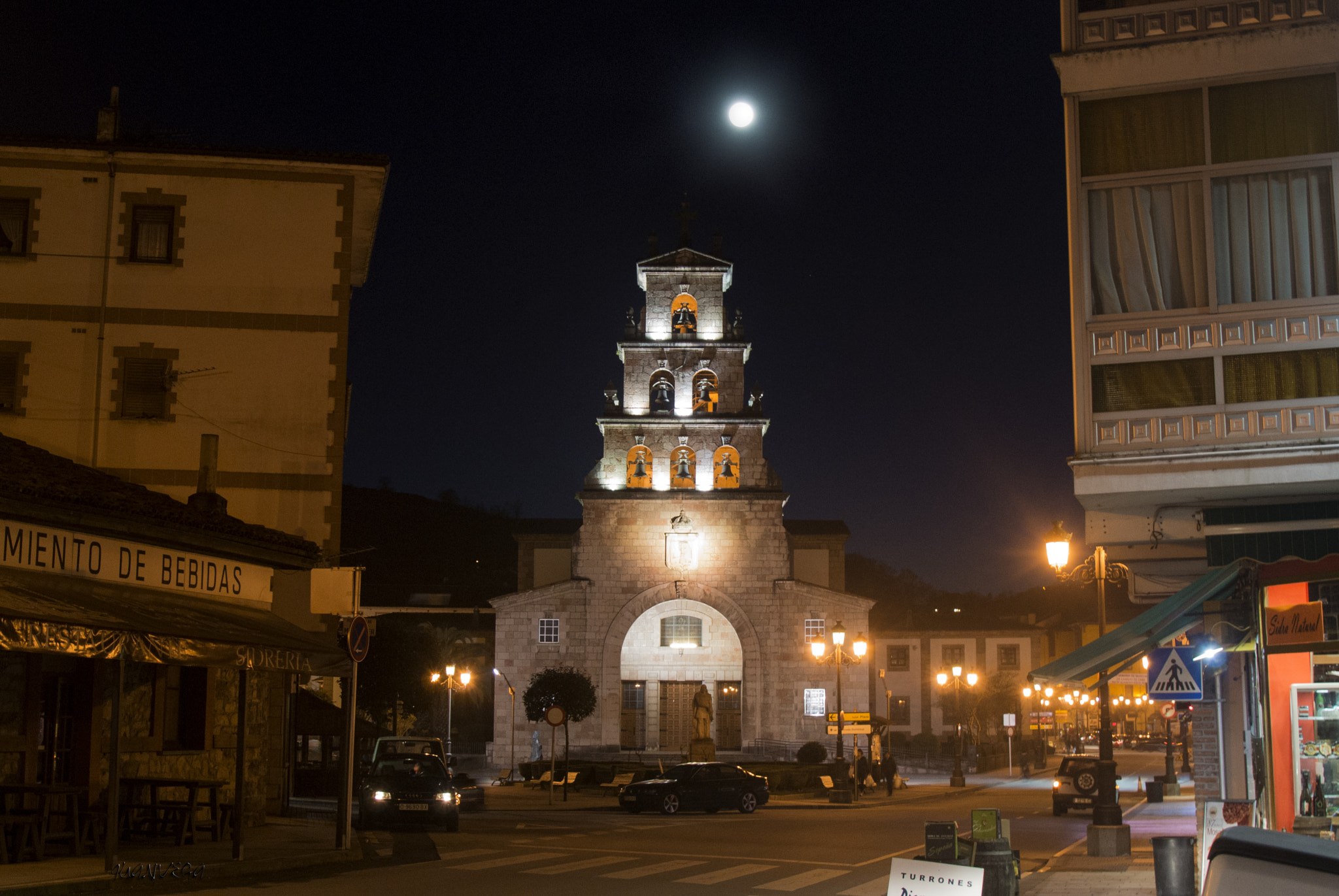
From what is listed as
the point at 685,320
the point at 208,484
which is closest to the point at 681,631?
the point at 685,320

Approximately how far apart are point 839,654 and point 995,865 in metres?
25.8

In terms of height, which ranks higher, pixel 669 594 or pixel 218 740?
pixel 669 594

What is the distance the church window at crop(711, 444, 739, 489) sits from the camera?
53062 millimetres

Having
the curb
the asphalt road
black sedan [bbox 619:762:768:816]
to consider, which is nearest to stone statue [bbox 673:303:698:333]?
black sedan [bbox 619:762:768:816]

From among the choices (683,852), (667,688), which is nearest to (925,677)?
(667,688)

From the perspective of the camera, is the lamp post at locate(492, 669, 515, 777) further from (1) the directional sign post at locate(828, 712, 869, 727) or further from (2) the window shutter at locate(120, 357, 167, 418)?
(2) the window shutter at locate(120, 357, 167, 418)

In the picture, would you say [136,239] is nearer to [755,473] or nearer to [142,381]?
[142,381]

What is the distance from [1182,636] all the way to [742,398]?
124ft

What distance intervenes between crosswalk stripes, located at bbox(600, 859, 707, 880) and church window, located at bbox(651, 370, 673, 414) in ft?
120

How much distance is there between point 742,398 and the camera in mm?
52812

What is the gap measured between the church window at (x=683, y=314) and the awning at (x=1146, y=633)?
40674mm

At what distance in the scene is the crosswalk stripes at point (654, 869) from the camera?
50.5 feet

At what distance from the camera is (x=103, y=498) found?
15.6 metres

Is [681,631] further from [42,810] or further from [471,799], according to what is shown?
[42,810]
